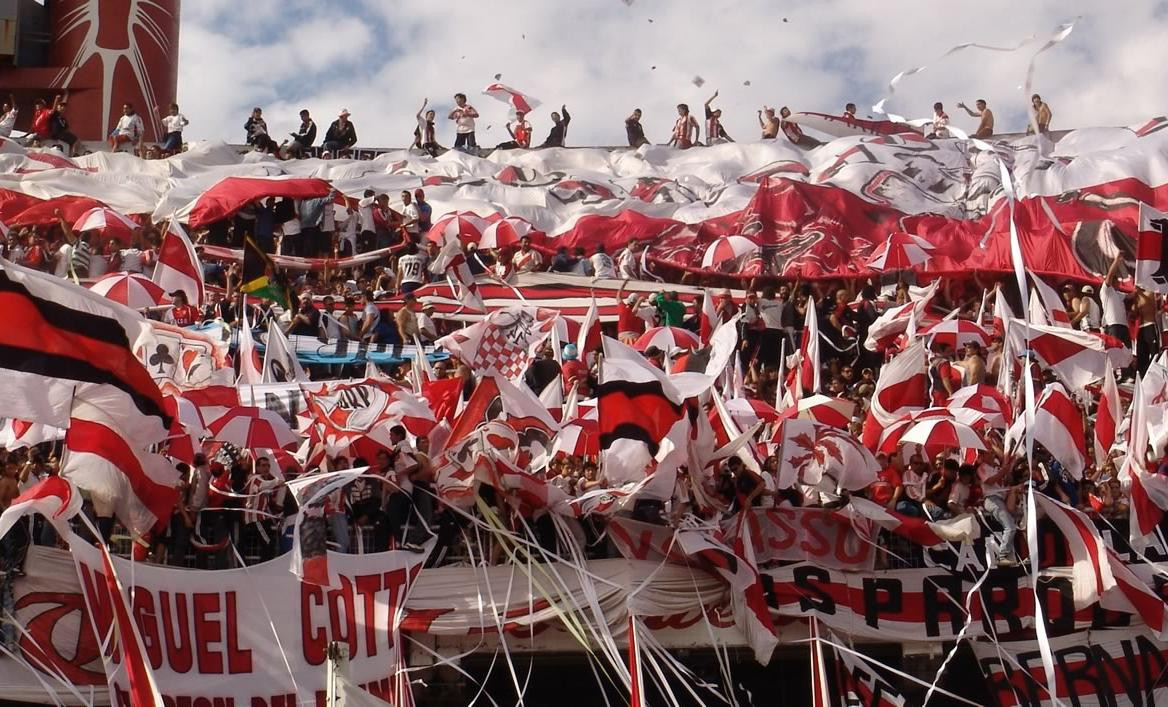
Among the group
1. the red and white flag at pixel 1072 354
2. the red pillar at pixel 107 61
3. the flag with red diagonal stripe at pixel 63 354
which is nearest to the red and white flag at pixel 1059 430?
the red and white flag at pixel 1072 354

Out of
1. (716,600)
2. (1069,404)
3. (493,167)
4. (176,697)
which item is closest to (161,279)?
(176,697)

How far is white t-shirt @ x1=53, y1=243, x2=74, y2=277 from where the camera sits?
2455cm

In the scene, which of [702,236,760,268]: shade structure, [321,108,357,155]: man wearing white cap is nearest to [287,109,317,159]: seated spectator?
[321,108,357,155]: man wearing white cap

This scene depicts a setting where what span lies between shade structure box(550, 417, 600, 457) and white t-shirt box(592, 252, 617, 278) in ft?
31.1

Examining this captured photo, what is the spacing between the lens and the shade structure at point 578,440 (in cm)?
1717

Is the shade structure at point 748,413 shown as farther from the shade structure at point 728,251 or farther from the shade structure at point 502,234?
the shade structure at point 502,234

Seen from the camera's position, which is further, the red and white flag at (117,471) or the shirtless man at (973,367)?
the shirtless man at (973,367)

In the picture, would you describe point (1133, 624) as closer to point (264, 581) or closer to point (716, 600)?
point (716, 600)

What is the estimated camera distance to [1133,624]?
53.8 feet

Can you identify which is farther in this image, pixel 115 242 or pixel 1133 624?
pixel 115 242

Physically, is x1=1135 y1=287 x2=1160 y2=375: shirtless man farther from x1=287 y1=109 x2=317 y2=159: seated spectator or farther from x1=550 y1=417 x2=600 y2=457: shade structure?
x1=287 y1=109 x2=317 y2=159: seated spectator

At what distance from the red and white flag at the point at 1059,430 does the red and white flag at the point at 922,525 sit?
3.48 feet

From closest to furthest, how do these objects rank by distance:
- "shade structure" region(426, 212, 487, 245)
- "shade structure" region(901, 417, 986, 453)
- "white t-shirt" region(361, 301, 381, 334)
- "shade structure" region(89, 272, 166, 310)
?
"shade structure" region(901, 417, 986, 453) → "shade structure" region(89, 272, 166, 310) → "white t-shirt" region(361, 301, 381, 334) → "shade structure" region(426, 212, 487, 245)

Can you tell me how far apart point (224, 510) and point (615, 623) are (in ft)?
11.5
